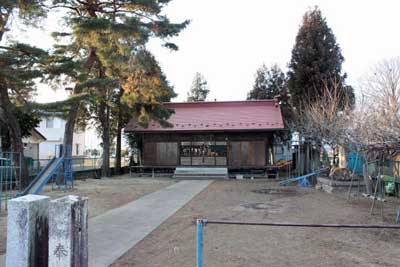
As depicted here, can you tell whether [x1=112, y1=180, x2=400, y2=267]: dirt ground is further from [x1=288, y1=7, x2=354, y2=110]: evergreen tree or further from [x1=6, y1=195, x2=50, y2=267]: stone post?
[x1=288, y1=7, x2=354, y2=110]: evergreen tree

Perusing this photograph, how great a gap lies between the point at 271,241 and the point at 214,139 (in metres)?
19.8

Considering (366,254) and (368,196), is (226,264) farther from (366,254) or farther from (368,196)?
(368,196)

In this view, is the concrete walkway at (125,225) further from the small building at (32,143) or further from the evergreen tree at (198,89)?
the evergreen tree at (198,89)

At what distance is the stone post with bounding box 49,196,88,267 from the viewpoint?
3.86 m

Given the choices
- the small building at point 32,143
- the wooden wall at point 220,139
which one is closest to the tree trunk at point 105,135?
the wooden wall at point 220,139

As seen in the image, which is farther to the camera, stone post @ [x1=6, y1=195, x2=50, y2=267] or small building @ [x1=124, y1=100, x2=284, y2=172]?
small building @ [x1=124, y1=100, x2=284, y2=172]

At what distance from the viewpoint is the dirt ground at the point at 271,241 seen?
6.14 m

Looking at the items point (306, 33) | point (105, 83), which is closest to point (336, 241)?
point (105, 83)

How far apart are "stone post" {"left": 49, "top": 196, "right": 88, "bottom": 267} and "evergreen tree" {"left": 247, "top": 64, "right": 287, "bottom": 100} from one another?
32.9m

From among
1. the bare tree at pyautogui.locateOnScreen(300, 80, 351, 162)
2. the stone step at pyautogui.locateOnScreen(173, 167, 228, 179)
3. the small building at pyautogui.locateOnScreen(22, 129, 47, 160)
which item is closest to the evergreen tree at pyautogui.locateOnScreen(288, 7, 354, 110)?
the bare tree at pyautogui.locateOnScreen(300, 80, 351, 162)

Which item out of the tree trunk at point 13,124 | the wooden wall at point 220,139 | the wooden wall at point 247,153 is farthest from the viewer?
the wooden wall at point 220,139

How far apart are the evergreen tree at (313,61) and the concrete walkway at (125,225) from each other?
52.6 feet

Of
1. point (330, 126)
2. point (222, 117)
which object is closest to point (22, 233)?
point (330, 126)

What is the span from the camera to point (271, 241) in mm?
7430
